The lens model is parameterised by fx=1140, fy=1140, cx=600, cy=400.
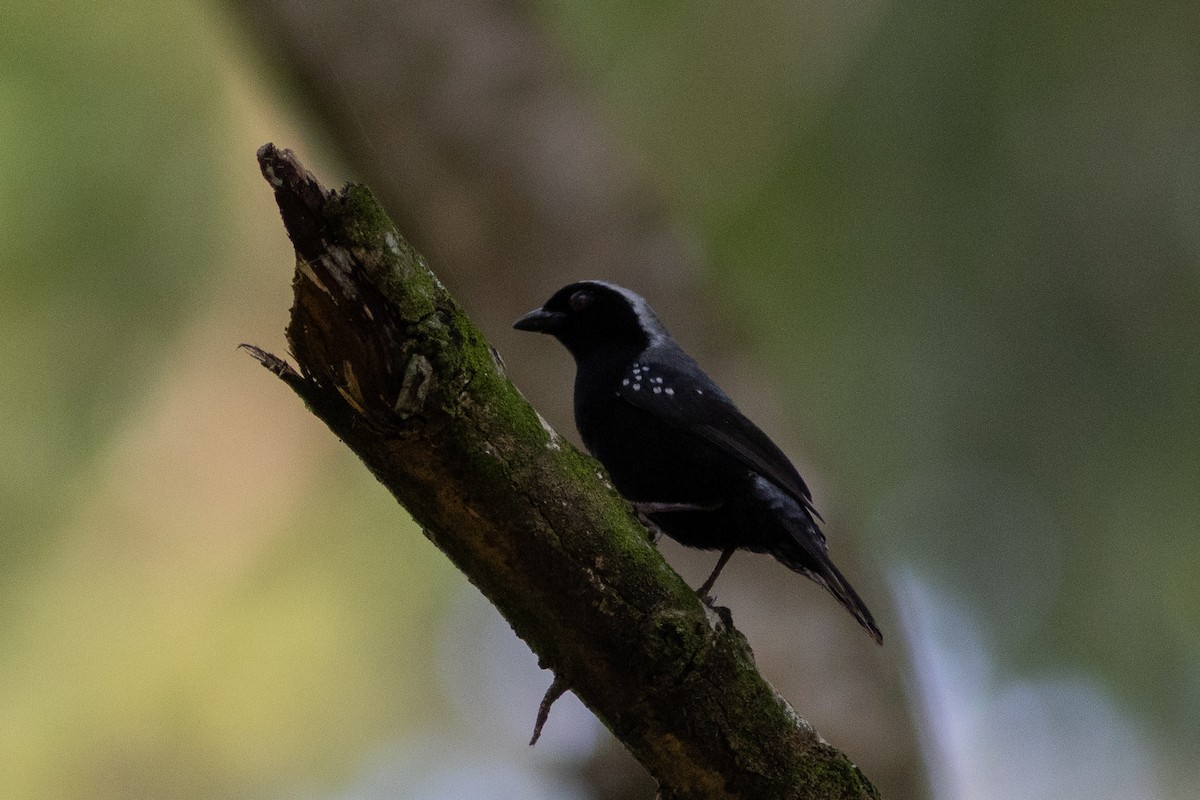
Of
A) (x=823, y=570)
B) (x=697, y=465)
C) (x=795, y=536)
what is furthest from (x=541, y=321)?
(x=823, y=570)

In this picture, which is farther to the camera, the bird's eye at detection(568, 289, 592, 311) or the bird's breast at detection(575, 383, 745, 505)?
the bird's eye at detection(568, 289, 592, 311)

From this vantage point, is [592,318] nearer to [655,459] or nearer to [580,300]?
[580,300]

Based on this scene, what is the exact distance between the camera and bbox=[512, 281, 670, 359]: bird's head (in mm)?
4766

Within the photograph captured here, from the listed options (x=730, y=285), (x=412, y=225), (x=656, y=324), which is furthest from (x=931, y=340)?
(x=412, y=225)

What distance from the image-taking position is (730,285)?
656 cm

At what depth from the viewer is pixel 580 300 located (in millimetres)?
4789

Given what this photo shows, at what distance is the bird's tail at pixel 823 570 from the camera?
3.64 metres

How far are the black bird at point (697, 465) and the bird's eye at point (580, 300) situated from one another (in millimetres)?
521

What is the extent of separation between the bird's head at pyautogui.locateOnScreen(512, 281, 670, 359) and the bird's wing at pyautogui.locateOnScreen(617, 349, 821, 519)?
49cm

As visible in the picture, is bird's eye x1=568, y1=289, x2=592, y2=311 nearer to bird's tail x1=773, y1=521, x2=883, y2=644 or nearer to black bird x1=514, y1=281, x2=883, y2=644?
black bird x1=514, y1=281, x2=883, y2=644

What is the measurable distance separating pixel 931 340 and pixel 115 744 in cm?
566

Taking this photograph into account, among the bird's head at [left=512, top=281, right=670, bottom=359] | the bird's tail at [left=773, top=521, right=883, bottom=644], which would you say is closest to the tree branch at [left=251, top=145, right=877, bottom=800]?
the bird's tail at [left=773, top=521, right=883, bottom=644]

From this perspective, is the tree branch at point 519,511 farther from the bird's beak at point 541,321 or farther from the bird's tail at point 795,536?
the bird's beak at point 541,321

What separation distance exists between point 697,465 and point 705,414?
0.61 ft
